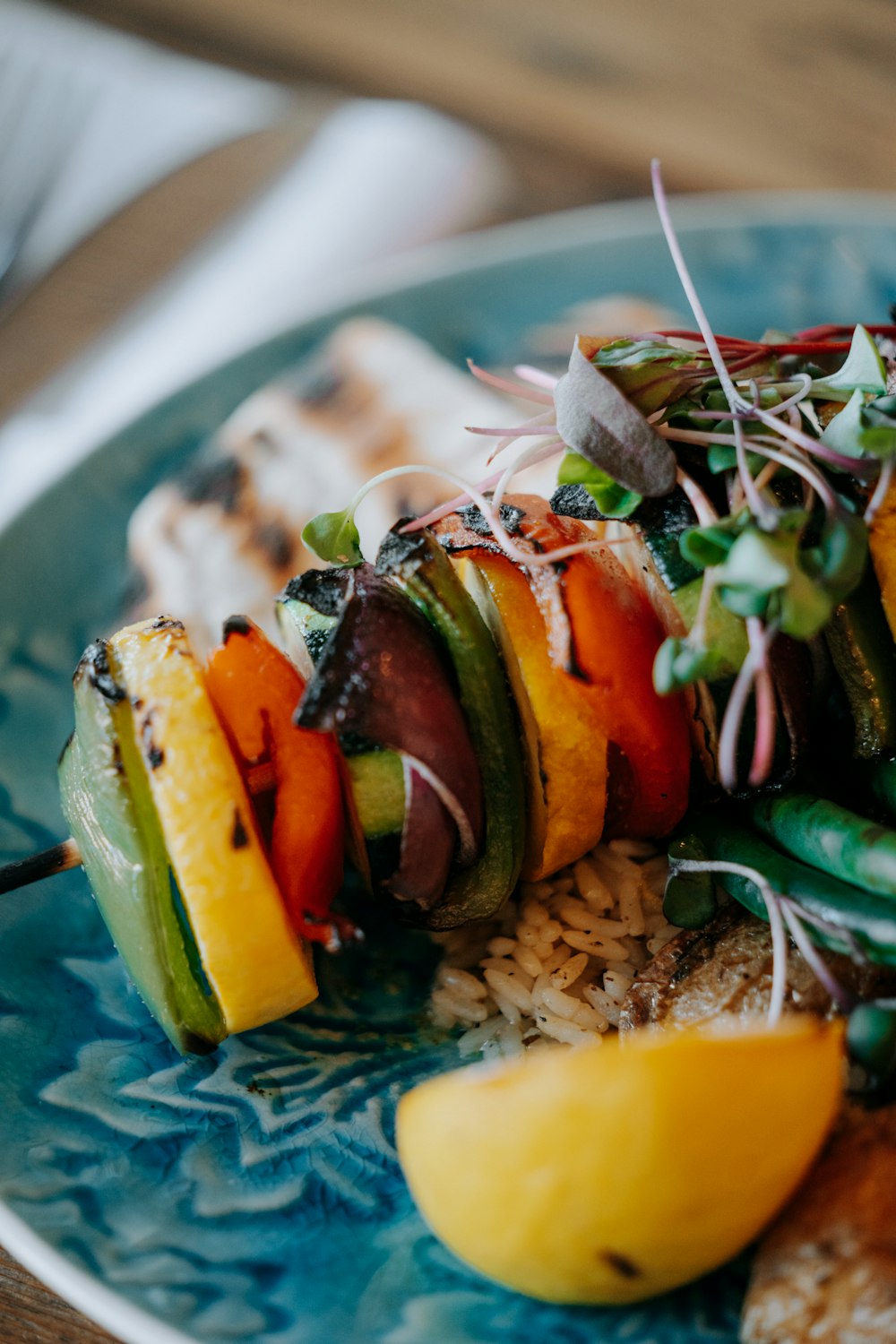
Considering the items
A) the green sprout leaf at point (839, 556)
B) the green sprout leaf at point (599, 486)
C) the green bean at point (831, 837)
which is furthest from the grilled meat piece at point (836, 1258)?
the green sprout leaf at point (599, 486)

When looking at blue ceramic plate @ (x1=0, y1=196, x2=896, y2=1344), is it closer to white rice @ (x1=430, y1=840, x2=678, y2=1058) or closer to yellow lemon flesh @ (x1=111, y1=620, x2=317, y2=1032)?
white rice @ (x1=430, y1=840, x2=678, y2=1058)

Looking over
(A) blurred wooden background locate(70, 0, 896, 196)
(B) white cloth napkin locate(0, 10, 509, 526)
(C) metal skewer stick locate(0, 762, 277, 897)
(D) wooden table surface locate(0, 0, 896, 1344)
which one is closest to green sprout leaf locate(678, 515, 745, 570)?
(C) metal skewer stick locate(0, 762, 277, 897)

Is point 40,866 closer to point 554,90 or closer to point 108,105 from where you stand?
point 108,105

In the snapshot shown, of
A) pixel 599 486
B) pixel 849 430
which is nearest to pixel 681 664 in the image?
pixel 599 486

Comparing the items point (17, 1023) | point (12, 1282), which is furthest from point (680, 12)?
point (12, 1282)

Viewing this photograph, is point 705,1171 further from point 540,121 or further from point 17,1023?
point 540,121
